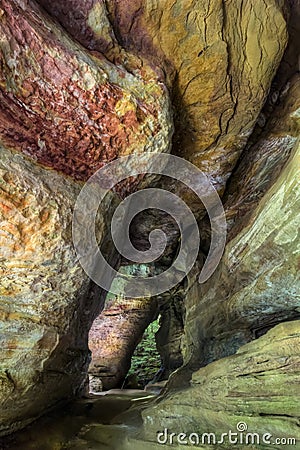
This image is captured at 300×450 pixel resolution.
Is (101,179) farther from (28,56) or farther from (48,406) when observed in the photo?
(48,406)

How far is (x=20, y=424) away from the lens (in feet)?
16.6

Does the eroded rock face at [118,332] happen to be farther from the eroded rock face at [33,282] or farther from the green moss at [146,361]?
the eroded rock face at [33,282]

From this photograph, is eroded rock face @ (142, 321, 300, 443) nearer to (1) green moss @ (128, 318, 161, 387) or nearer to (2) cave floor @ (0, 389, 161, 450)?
(2) cave floor @ (0, 389, 161, 450)

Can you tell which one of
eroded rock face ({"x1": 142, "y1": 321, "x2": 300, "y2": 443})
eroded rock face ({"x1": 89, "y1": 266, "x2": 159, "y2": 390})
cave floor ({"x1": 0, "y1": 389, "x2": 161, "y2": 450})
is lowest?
cave floor ({"x1": 0, "y1": 389, "x2": 161, "y2": 450})

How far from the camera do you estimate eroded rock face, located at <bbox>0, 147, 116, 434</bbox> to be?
3654 mm

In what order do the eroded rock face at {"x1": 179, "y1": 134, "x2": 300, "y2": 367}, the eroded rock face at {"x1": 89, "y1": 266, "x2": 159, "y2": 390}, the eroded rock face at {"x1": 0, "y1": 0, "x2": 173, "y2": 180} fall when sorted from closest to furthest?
1. the eroded rock face at {"x1": 0, "y1": 0, "x2": 173, "y2": 180}
2. the eroded rock face at {"x1": 179, "y1": 134, "x2": 300, "y2": 367}
3. the eroded rock face at {"x1": 89, "y1": 266, "x2": 159, "y2": 390}

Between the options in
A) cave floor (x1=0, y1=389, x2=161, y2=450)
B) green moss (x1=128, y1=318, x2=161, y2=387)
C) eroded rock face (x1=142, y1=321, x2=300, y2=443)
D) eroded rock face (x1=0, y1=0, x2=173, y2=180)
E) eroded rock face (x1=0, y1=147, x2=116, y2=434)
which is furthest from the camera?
green moss (x1=128, y1=318, x2=161, y2=387)

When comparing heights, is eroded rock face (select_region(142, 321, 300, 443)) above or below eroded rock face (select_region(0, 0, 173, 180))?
below

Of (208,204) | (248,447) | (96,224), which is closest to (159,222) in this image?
(208,204)

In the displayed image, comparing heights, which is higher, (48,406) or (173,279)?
(173,279)

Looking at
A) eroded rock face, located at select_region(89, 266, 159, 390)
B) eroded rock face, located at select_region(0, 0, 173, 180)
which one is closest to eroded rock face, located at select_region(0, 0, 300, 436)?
eroded rock face, located at select_region(0, 0, 173, 180)

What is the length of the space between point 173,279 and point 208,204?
159 inches

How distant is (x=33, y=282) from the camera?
164 inches

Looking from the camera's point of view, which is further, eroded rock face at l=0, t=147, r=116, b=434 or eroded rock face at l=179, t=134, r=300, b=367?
eroded rock face at l=179, t=134, r=300, b=367
